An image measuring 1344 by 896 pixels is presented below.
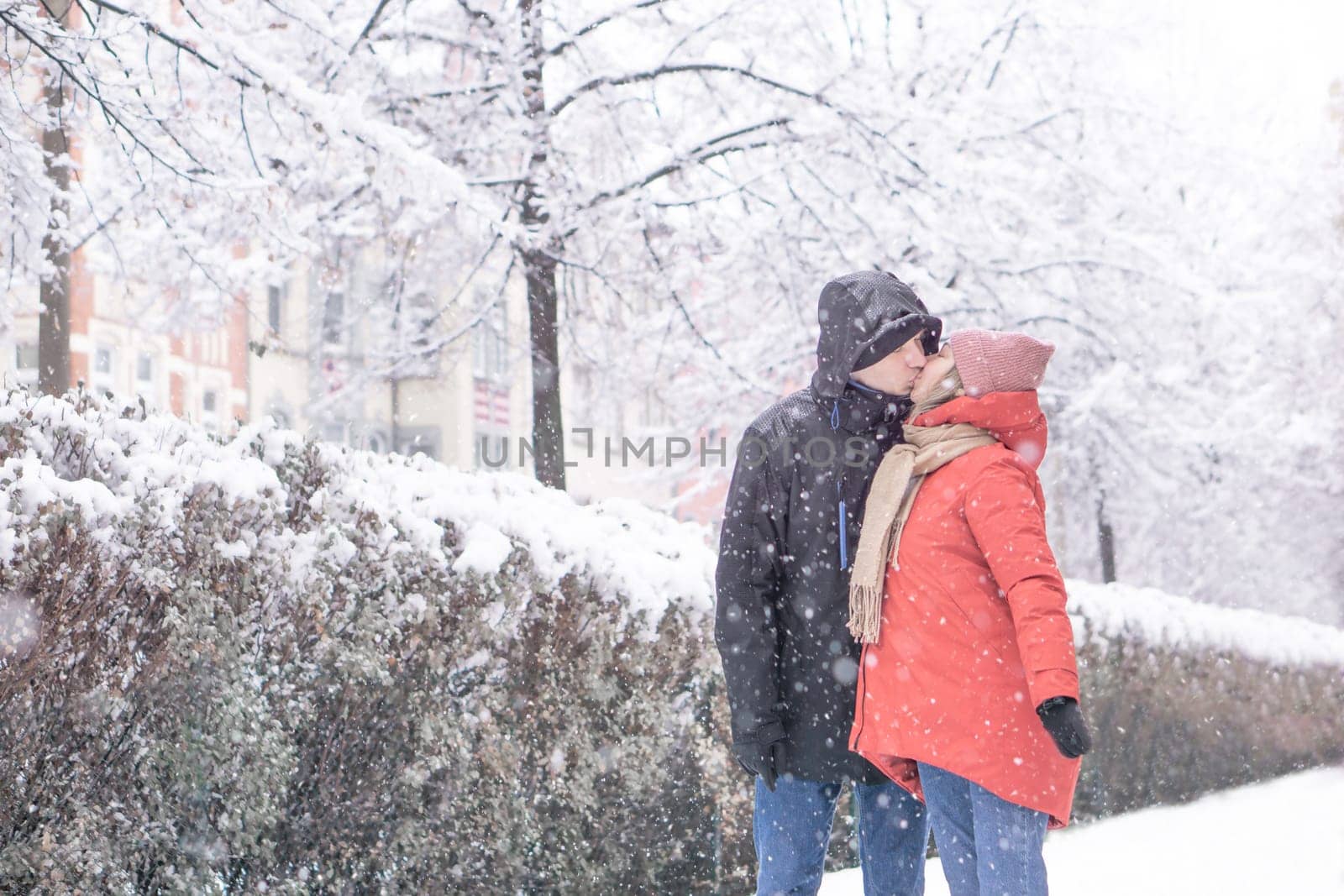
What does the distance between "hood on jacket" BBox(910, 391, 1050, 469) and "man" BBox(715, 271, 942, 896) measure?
0.63 feet

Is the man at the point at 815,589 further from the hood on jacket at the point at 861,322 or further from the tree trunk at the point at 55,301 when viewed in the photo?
the tree trunk at the point at 55,301

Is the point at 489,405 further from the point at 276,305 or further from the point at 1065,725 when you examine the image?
the point at 1065,725

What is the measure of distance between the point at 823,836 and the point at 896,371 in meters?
1.11

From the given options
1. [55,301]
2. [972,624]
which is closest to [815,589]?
[972,624]

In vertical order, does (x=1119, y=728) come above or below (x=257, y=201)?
below

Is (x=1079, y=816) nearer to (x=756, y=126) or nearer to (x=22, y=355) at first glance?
(x=756, y=126)

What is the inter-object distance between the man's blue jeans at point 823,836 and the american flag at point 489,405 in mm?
25930

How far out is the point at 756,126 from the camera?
310 inches

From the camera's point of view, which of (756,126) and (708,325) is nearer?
(756,126)

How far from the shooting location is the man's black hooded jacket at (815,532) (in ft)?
9.53

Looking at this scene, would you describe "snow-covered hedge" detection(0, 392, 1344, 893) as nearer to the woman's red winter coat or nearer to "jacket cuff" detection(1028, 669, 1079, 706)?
the woman's red winter coat

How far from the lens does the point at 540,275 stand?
8.16 metres

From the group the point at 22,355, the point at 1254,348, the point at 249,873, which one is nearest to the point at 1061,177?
the point at 1254,348

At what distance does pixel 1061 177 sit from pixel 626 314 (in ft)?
12.7
